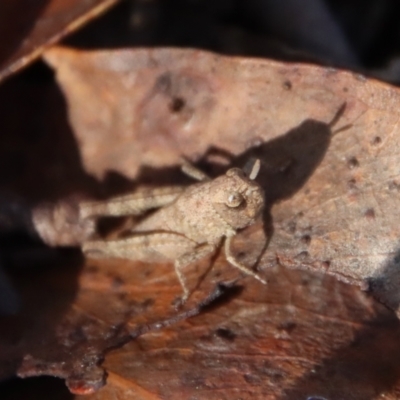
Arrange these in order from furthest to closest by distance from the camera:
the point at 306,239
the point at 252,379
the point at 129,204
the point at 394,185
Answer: the point at 129,204 < the point at 306,239 < the point at 394,185 < the point at 252,379

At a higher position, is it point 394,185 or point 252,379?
point 394,185

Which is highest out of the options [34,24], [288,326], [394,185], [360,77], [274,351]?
[360,77]

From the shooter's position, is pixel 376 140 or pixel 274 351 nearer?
pixel 274 351

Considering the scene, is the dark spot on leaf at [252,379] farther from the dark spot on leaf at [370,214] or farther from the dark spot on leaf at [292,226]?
the dark spot on leaf at [370,214]

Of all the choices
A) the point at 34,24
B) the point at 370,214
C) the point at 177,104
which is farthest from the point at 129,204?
the point at 370,214

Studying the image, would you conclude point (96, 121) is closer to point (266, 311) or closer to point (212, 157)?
point (212, 157)

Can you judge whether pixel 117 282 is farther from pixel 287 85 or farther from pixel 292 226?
pixel 287 85

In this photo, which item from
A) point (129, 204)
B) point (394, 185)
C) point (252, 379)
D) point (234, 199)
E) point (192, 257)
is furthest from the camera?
point (129, 204)
